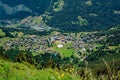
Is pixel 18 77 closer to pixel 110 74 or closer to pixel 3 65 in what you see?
pixel 3 65

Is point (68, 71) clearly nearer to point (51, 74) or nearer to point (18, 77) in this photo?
point (51, 74)

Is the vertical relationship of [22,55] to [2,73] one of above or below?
below

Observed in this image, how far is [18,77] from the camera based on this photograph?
2697 cm

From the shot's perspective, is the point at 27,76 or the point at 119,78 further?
the point at 119,78

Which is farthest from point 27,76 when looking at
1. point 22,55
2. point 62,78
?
point 22,55

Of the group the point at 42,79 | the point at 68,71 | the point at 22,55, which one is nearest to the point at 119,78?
the point at 68,71

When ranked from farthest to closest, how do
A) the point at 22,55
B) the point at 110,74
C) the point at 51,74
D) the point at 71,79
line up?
the point at 22,55
the point at 51,74
the point at 71,79
the point at 110,74

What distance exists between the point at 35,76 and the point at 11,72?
1.73m

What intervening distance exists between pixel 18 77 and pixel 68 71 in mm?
4587

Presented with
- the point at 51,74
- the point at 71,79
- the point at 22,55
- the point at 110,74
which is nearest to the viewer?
the point at 110,74

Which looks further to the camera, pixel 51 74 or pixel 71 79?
pixel 51 74

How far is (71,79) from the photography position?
1043 inches

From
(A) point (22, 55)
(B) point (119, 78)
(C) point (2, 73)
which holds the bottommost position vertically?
(A) point (22, 55)

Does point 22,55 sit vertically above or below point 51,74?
below
